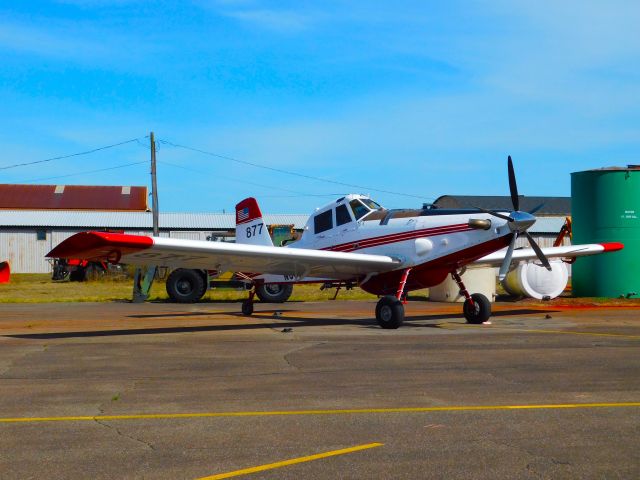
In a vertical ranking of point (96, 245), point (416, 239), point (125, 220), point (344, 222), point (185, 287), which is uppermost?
point (125, 220)

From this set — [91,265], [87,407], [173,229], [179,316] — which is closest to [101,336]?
[179,316]

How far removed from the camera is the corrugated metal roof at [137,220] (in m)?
62.1

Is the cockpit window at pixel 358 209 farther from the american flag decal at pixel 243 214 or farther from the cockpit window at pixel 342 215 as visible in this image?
the american flag decal at pixel 243 214

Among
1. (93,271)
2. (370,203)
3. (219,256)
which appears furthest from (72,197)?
(219,256)

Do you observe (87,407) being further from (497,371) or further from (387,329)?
(387,329)

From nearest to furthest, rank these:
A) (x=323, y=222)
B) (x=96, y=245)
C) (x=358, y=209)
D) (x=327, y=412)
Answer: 1. (x=327, y=412)
2. (x=96, y=245)
3. (x=358, y=209)
4. (x=323, y=222)

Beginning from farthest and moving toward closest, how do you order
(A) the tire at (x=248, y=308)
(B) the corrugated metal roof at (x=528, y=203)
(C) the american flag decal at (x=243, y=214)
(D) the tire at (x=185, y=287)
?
(B) the corrugated metal roof at (x=528, y=203), (D) the tire at (x=185, y=287), (C) the american flag decal at (x=243, y=214), (A) the tire at (x=248, y=308)

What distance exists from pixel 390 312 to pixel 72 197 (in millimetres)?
67018

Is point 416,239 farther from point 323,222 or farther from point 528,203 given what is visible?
point 528,203

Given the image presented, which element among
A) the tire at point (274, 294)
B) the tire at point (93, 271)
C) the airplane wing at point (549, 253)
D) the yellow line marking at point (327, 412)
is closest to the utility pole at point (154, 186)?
the tire at point (93, 271)

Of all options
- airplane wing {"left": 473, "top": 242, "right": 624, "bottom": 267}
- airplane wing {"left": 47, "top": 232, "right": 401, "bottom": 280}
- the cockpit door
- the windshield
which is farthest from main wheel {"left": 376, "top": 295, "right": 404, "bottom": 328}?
airplane wing {"left": 473, "top": 242, "right": 624, "bottom": 267}

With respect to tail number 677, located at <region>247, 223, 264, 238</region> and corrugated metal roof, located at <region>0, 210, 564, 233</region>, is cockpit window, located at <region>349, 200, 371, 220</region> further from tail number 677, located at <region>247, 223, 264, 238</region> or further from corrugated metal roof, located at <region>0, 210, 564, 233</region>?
corrugated metal roof, located at <region>0, 210, 564, 233</region>

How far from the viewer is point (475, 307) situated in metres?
17.6

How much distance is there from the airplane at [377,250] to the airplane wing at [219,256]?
0.07 ft
